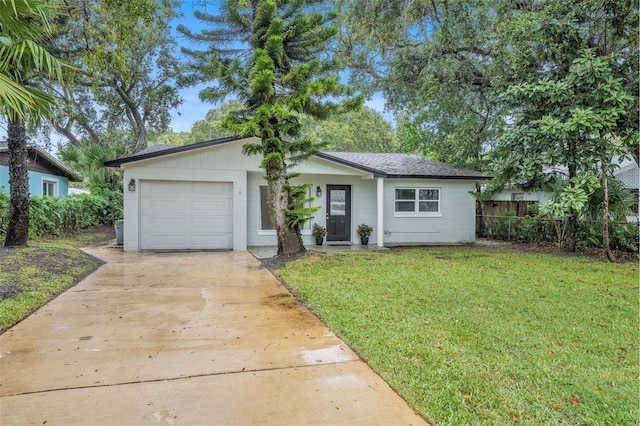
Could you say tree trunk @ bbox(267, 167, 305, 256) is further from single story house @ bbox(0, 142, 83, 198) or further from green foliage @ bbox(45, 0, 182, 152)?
single story house @ bbox(0, 142, 83, 198)

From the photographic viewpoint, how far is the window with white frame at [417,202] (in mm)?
13250

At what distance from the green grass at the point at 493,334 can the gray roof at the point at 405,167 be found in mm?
4975

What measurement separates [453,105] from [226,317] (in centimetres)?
1189

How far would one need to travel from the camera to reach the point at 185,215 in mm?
11219

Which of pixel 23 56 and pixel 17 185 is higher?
pixel 23 56

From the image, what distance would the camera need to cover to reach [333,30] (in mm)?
8602

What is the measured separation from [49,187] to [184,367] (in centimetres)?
1973

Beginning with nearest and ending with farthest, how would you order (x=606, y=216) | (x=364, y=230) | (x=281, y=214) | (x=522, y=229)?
(x=281, y=214)
(x=606, y=216)
(x=364, y=230)
(x=522, y=229)

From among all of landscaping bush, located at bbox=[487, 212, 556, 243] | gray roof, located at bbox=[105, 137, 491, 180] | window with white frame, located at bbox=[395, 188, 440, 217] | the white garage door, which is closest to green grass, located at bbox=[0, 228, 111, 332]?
the white garage door

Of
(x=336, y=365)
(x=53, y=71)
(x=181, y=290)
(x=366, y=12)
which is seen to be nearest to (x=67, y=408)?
(x=336, y=365)

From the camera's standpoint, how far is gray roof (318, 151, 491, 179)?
41.0 feet

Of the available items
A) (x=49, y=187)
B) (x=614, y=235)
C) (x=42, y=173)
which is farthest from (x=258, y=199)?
(x=49, y=187)

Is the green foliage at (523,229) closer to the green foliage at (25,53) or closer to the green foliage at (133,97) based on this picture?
the green foliage at (25,53)

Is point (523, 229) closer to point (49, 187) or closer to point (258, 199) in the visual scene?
point (258, 199)
